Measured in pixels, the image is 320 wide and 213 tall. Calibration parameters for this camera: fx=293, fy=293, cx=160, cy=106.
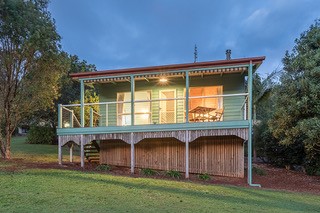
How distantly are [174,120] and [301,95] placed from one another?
595cm

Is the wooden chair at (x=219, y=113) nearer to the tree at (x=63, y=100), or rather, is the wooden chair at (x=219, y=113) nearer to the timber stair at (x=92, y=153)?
the timber stair at (x=92, y=153)

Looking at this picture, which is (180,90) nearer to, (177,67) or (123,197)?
(177,67)

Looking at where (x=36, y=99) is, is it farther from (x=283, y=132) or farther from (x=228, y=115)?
(x=283, y=132)

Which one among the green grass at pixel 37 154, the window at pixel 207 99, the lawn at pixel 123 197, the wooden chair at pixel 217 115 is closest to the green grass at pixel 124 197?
the lawn at pixel 123 197

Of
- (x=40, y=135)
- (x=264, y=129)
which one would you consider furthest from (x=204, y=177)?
(x=40, y=135)

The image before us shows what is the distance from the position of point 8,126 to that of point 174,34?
5071cm

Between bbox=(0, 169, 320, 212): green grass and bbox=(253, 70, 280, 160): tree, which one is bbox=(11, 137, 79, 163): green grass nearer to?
bbox=(0, 169, 320, 212): green grass

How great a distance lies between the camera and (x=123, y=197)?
7.23m

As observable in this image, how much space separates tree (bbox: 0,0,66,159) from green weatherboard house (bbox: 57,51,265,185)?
2.43 meters

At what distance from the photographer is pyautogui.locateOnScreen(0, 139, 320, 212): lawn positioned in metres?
6.16

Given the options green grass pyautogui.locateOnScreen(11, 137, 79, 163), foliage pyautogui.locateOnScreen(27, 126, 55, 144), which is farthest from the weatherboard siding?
foliage pyautogui.locateOnScreen(27, 126, 55, 144)

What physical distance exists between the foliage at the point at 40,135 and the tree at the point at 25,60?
11.0m

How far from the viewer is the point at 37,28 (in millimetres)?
14000

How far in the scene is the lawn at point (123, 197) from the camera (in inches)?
243
